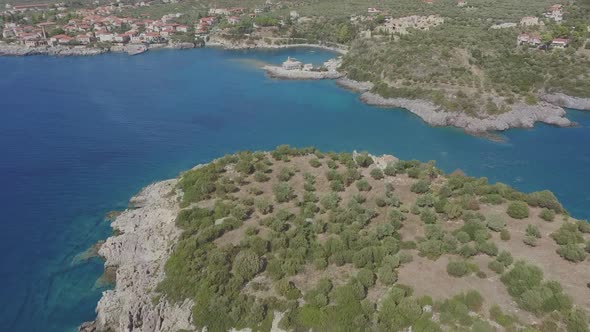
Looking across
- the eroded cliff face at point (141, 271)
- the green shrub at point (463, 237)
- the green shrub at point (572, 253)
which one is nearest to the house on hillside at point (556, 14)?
the green shrub at point (572, 253)

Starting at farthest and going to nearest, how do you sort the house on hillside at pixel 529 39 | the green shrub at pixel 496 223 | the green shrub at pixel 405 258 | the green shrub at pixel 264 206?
the house on hillside at pixel 529 39 < the green shrub at pixel 264 206 < the green shrub at pixel 496 223 < the green shrub at pixel 405 258

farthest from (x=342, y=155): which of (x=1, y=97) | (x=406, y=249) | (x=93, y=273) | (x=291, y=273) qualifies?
(x=1, y=97)

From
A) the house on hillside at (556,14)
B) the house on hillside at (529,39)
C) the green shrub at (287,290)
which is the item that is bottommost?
the green shrub at (287,290)

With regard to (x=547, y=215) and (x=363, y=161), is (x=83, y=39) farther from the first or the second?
(x=547, y=215)

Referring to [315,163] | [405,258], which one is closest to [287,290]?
[405,258]

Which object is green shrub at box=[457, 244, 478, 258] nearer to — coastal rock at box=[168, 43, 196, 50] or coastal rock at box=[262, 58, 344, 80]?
coastal rock at box=[262, 58, 344, 80]

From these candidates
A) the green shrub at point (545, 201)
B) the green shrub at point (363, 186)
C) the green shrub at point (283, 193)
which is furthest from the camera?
the green shrub at point (363, 186)

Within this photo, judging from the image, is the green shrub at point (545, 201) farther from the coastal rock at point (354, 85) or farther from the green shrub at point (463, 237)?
the coastal rock at point (354, 85)

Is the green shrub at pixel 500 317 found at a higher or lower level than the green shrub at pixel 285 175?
higher
